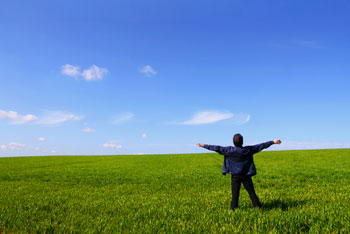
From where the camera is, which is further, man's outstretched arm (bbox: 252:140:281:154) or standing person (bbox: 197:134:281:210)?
standing person (bbox: 197:134:281:210)

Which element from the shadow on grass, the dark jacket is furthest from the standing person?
the shadow on grass

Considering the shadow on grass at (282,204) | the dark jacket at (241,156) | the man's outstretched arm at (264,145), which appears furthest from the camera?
the shadow on grass at (282,204)

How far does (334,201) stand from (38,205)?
1109cm

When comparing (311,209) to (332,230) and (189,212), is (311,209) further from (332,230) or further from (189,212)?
(189,212)

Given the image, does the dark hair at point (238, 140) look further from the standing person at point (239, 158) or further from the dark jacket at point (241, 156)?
the dark jacket at point (241, 156)

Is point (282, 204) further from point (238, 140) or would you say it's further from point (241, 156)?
point (238, 140)

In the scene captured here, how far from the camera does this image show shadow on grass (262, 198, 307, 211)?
8312 mm

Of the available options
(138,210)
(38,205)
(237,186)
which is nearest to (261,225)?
(237,186)

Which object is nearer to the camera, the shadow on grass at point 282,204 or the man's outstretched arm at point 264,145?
the man's outstretched arm at point 264,145

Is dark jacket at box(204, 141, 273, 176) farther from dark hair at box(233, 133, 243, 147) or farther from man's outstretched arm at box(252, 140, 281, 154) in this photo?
dark hair at box(233, 133, 243, 147)

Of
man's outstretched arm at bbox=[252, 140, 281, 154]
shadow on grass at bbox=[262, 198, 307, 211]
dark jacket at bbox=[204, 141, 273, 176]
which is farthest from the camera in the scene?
shadow on grass at bbox=[262, 198, 307, 211]

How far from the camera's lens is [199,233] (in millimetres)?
5848

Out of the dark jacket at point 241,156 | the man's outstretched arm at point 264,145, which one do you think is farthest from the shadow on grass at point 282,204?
the man's outstretched arm at point 264,145

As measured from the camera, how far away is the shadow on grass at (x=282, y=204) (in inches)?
327
